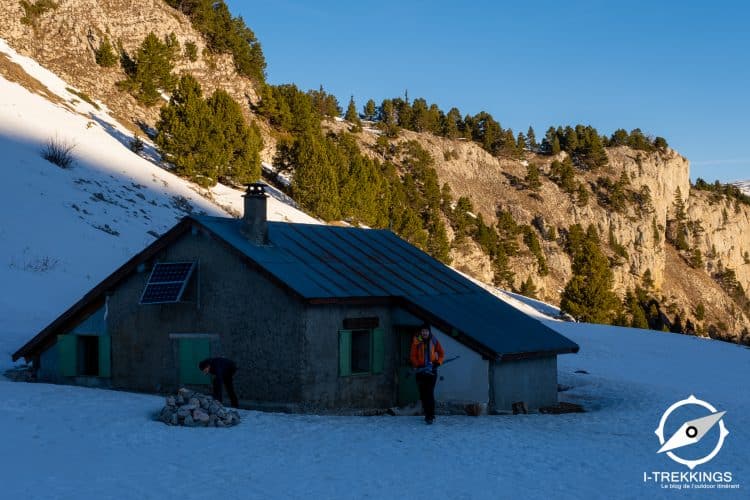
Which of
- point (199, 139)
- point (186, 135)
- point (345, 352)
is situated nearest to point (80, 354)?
point (345, 352)

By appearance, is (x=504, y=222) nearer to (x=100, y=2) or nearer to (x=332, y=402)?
(x=100, y=2)

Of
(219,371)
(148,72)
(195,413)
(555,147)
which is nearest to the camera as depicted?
(195,413)

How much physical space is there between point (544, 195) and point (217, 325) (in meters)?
98.5

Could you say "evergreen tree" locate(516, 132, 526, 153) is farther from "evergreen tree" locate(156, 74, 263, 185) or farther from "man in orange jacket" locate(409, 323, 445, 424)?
"man in orange jacket" locate(409, 323, 445, 424)

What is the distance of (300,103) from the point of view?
80500 mm

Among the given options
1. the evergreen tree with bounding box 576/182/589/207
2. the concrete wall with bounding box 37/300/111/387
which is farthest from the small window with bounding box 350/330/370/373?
the evergreen tree with bounding box 576/182/589/207

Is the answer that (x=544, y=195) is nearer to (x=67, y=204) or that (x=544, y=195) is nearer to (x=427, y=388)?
(x=67, y=204)

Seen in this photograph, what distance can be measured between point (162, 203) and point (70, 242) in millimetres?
12231

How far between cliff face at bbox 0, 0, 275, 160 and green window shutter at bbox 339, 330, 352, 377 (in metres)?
47.1

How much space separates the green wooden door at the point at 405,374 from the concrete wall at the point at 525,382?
2.07 meters

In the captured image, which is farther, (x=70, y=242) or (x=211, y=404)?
(x=70, y=242)

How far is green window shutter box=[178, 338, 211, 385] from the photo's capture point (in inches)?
763

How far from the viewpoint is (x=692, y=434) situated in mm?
17172

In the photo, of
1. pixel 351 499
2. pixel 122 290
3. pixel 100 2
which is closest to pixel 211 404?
pixel 351 499
